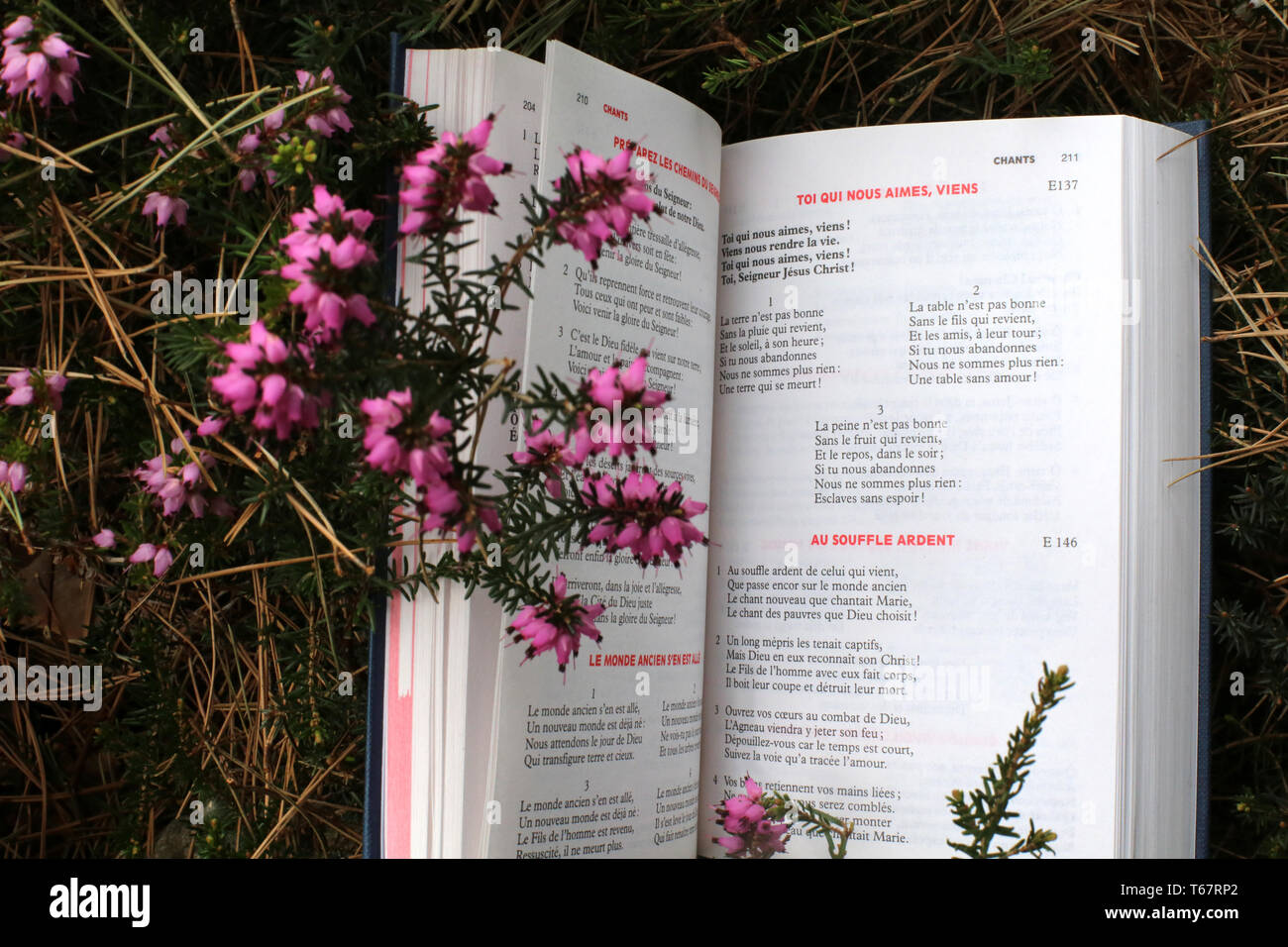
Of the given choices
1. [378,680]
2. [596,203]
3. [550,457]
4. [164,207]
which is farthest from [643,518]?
[164,207]

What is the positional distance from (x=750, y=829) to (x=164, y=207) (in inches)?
38.8

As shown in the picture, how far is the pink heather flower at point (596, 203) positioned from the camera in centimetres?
81

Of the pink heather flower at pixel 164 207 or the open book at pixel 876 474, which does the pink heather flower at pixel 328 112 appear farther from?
the pink heather flower at pixel 164 207

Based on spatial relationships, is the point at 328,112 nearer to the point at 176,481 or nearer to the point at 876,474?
the point at 176,481

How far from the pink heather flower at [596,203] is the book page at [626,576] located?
251 mm

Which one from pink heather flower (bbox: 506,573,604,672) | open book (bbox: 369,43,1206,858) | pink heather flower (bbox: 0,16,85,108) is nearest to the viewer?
pink heather flower (bbox: 506,573,604,672)

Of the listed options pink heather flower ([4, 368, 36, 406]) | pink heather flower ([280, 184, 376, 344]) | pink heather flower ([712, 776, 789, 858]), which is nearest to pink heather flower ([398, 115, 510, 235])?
pink heather flower ([280, 184, 376, 344])

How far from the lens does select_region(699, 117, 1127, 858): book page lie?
1.18 m

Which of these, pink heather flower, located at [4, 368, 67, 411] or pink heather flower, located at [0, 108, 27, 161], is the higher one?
pink heather flower, located at [0, 108, 27, 161]

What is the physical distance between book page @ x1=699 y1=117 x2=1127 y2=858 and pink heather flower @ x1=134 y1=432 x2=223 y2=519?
2.07ft

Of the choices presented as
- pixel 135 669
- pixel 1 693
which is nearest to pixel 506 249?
pixel 135 669

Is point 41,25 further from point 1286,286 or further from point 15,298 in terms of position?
point 1286,286

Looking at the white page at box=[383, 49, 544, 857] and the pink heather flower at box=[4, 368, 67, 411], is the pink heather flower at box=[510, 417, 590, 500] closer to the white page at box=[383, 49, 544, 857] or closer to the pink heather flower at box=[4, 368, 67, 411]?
the white page at box=[383, 49, 544, 857]

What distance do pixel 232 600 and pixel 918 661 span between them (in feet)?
2.85
